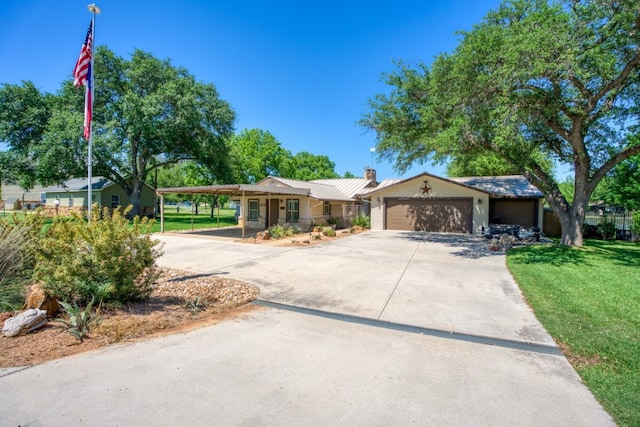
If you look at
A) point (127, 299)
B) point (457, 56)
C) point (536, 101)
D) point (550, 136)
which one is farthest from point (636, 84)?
point (127, 299)

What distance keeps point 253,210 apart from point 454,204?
1376 cm

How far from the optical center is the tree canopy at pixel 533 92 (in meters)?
8.73

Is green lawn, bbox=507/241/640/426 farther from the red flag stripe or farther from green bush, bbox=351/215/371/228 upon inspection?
the red flag stripe

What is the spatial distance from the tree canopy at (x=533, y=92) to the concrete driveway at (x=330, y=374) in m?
7.26

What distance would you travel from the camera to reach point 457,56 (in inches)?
A: 429

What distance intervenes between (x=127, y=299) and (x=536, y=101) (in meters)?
13.2

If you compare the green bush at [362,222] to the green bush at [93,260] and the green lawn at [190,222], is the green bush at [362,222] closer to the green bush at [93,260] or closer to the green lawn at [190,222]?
the green lawn at [190,222]

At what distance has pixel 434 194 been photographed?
19453 mm

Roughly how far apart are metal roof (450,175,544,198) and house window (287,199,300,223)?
10723 mm

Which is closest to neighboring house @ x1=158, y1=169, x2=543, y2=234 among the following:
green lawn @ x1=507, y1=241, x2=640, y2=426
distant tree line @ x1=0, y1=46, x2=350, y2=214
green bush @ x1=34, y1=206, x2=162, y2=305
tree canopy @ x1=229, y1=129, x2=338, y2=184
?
distant tree line @ x1=0, y1=46, x2=350, y2=214

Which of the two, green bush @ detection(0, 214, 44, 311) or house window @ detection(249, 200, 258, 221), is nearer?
green bush @ detection(0, 214, 44, 311)

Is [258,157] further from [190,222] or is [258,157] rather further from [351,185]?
[351,185]

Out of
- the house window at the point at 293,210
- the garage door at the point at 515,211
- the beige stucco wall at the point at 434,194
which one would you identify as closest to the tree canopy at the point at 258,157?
the house window at the point at 293,210

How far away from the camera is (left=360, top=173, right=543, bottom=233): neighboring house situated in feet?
58.7
